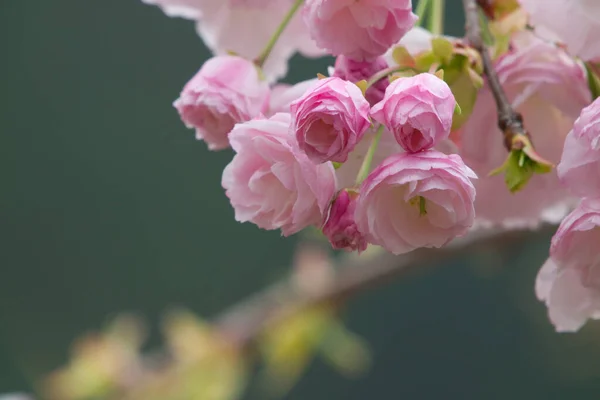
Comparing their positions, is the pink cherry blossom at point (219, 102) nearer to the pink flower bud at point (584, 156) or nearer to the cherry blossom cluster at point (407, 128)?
the cherry blossom cluster at point (407, 128)

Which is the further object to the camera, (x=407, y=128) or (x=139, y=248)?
(x=139, y=248)

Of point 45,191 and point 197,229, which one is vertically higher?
point 45,191

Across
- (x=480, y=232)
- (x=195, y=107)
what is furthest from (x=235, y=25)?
(x=480, y=232)

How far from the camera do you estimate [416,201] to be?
0.91 ft

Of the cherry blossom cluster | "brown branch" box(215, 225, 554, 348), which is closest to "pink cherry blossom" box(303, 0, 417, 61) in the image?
the cherry blossom cluster

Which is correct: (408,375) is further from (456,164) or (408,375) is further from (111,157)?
(456,164)

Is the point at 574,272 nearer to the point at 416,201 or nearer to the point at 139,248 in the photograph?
the point at 416,201

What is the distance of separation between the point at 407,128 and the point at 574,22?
4.5 inches

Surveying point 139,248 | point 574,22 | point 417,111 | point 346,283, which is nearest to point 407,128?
point 417,111

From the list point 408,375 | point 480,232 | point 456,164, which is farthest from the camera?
point 408,375

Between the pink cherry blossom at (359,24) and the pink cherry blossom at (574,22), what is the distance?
0.08 meters

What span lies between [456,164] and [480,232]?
0.67 meters

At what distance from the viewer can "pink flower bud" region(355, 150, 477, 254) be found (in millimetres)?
250

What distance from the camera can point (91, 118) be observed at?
6.23ft
